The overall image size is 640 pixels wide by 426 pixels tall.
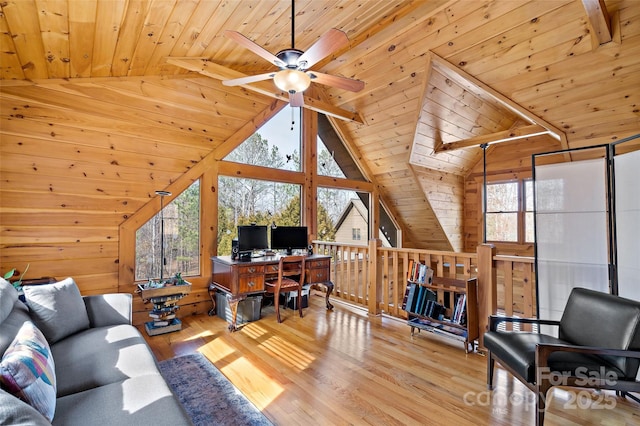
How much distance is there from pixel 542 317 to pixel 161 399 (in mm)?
3040

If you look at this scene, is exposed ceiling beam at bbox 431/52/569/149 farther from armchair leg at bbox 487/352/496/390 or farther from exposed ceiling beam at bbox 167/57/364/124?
armchair leg at bbox 487/352/496/390

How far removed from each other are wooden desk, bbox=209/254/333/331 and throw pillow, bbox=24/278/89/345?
4.86 ft

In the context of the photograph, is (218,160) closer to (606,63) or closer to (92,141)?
(92,141)

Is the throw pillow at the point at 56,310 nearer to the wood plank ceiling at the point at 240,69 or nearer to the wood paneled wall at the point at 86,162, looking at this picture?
the wood paneled wall at the point at 86,162

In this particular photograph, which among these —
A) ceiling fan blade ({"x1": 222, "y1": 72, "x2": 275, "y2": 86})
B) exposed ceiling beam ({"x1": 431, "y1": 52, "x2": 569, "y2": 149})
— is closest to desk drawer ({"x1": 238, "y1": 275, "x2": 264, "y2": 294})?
ceiling fan blade ({"x1": 222, "y1": 72, "x2": 275, "y2": 86})

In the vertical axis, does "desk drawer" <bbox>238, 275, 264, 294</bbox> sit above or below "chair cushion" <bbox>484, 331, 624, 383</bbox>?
above

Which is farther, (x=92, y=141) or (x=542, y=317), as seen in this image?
(x=92, y=141)

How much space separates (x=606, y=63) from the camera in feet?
10.5

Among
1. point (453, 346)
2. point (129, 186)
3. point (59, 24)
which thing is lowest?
point (453, 346)

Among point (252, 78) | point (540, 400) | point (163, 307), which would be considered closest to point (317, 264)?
point (163, 307)

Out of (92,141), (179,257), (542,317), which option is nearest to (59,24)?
(92,141)

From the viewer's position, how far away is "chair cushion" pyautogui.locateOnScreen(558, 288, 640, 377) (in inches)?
71.8

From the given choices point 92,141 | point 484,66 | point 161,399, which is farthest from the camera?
point 484,66

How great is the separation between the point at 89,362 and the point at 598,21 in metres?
4.92
